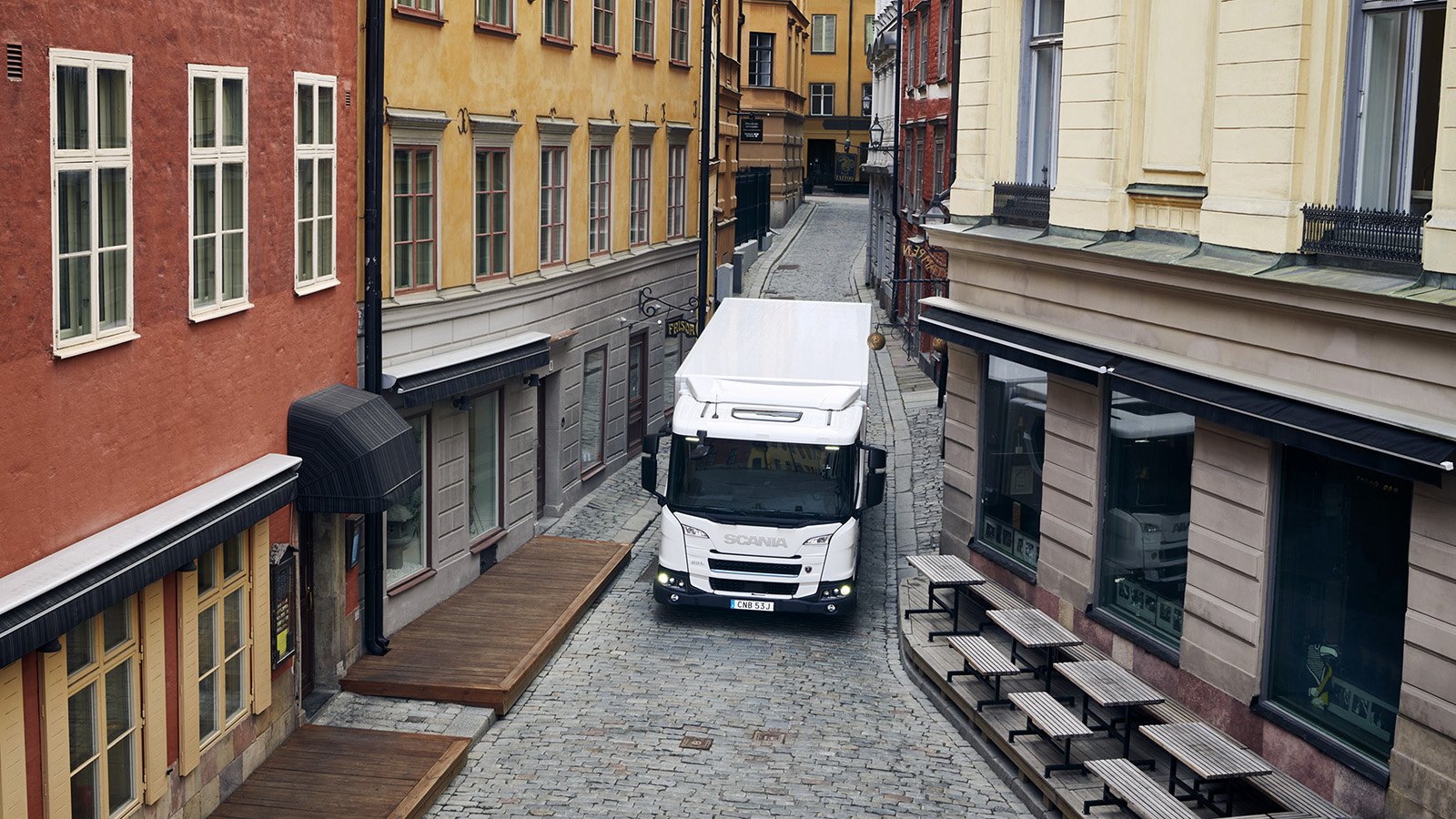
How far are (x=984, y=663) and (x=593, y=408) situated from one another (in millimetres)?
10962

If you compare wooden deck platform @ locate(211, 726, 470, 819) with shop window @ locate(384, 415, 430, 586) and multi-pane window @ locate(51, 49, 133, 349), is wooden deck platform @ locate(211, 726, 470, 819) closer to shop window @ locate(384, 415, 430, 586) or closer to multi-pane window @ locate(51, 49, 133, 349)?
shop window @ locate(384, 415, 430, 586)

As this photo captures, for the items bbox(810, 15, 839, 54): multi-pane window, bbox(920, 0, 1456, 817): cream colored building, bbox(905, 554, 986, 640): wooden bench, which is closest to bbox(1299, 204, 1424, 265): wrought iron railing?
bbox(920, 0, 1456, 817): cream colored building

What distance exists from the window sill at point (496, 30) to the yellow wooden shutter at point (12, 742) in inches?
413

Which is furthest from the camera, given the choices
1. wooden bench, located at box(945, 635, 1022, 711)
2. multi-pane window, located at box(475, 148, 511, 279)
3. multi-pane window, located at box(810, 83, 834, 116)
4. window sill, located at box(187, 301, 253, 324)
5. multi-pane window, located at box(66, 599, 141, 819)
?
multi-pane window, located at box(810, 83, 834, 116)

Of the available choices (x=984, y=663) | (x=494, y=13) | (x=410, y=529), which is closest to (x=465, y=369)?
(x=410, y=529)

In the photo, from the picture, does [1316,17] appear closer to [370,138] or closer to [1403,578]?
[1403,578]

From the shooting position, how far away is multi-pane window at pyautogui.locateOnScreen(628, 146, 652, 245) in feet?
78.7

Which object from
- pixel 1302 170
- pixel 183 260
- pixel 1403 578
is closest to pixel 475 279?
pixel 183 260

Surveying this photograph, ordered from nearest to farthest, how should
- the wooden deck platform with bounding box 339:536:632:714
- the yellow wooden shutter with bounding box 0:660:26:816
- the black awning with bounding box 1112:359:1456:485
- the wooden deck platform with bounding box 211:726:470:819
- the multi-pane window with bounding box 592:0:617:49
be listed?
1. the yellow wooden shutter with bounding box 0:660:26:816
2. the black awning with bounding box 1112:359:1456:485
3. the wooden deck platform with bounding box 211:726:470:819
4. the wooden deck platform with bounding box 339:536:632:714
5. the multi-pane window with bounding box 592:0:617:49

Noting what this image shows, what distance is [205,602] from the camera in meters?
10.7

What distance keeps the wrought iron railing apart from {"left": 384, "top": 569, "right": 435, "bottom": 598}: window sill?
9.19m

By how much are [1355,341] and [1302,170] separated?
1.56 metres

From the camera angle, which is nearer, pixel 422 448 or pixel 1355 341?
pixel 1355 341

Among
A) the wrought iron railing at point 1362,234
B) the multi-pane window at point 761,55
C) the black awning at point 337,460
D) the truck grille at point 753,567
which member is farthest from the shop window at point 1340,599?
the multi-pane window at point 761,55
